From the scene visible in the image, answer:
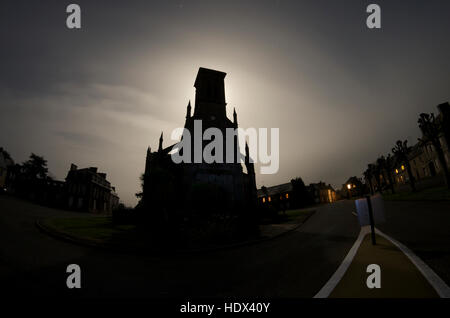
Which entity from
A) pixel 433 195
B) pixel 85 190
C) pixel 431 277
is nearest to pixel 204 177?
pixel 431 277

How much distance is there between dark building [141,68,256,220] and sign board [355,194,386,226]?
43.7 ft

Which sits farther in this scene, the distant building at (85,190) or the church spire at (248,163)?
the distant building at (85,190)

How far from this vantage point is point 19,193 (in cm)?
3438

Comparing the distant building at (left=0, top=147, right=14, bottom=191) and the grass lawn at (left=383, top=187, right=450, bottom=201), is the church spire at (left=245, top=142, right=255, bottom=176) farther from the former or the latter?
the distant building at (left=0, top=147, right=14, bottom=191)

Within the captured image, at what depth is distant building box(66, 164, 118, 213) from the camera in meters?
36.4

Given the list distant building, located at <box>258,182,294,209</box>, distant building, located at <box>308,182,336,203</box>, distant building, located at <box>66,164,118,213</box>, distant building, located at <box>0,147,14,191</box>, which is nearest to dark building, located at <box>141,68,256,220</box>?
distant building, located at <box>66,164,118,213</box>

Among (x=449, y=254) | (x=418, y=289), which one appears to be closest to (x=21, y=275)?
(x=418, y=289)

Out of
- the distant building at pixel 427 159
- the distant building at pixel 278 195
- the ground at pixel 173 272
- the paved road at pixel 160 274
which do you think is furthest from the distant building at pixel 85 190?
the distant building at pixel 427 159

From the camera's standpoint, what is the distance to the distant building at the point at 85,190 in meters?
36.4

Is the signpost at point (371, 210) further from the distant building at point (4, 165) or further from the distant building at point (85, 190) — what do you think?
the distant building at point (4, 165)

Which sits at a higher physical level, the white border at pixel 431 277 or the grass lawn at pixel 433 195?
the white border at pixel 431 277

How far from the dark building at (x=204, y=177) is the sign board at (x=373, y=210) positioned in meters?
13.3

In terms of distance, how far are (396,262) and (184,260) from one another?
20.5 feet
